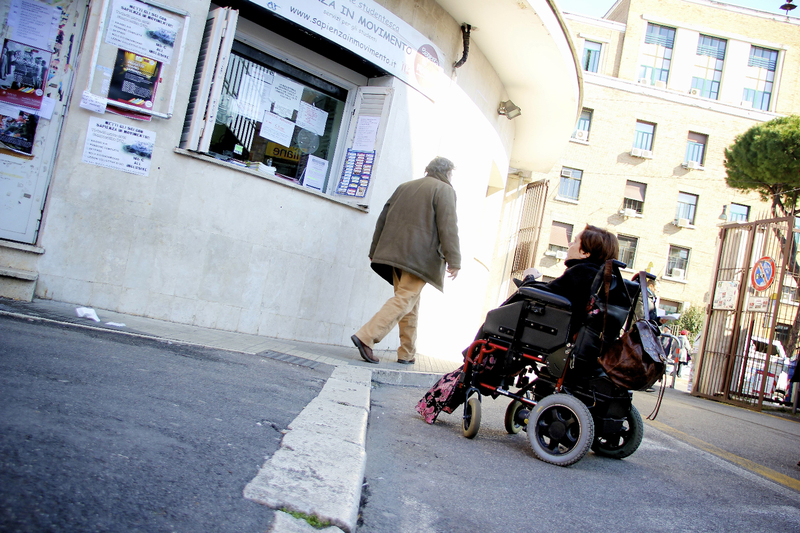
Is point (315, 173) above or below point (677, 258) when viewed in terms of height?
below

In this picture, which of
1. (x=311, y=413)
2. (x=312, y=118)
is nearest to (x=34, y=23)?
(x=312, y=118)

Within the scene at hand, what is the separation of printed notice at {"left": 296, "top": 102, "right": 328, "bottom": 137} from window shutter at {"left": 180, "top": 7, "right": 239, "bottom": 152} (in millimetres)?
1365

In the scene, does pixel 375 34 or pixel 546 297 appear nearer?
pixel 546 297

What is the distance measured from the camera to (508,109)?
34.8 feet

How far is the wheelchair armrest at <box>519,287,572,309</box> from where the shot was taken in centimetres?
370

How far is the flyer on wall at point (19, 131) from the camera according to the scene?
538 centimetres

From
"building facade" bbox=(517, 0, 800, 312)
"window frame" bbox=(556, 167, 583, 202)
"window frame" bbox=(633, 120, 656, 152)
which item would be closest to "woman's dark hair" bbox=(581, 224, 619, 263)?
"building facade" bbox=(517, 0, 800, 312)

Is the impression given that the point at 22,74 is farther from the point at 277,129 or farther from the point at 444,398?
the point at 444,398

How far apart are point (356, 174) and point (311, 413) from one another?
4539 millimetres

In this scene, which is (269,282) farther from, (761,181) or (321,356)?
(761,181)

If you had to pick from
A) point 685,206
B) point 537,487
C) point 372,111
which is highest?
point 685,206

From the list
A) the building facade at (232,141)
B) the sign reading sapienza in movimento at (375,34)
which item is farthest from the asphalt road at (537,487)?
the sign reading sapienza in movimento at (375,34)

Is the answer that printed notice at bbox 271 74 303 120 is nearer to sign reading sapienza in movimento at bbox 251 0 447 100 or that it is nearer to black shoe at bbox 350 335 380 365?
sign reading sapienza in movimento at bbox 251 0 447 100

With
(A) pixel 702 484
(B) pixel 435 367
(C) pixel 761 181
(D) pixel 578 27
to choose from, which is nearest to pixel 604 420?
(A) pixel 702 484
